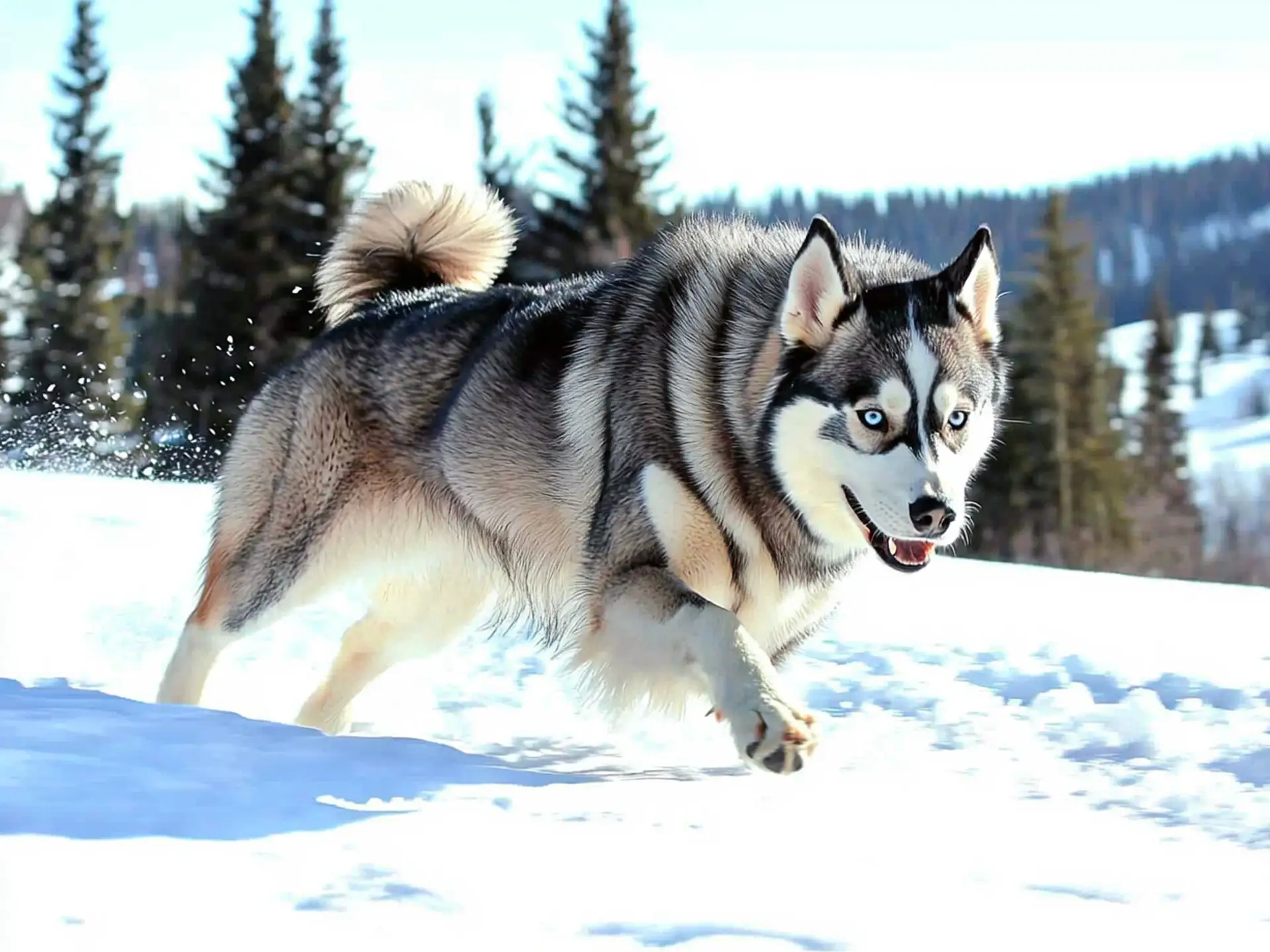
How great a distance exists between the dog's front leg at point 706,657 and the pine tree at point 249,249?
23.5m

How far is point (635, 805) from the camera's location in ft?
11.1

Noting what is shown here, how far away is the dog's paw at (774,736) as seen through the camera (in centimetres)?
334

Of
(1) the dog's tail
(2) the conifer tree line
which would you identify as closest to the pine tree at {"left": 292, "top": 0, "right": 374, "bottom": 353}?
(2) the conifer tree line

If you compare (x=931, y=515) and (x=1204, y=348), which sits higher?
(x=1204, y=348)

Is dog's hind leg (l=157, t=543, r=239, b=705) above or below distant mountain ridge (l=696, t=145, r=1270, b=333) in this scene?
below

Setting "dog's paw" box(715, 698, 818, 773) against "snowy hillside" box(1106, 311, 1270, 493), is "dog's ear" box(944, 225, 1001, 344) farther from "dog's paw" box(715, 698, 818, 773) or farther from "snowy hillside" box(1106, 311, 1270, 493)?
"snowy hillside" box(1106, 311, 1270, 493)

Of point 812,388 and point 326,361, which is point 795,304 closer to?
point 812,388

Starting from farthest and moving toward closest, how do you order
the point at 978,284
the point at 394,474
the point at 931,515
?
the point at 394,474 → the point at 978,284 → the point at 931,515

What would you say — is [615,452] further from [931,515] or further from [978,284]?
[978,284]

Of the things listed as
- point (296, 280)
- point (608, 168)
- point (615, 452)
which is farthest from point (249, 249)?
point (615, 452)

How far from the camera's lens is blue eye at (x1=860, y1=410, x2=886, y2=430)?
12.2 ft

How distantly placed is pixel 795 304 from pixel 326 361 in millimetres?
1989

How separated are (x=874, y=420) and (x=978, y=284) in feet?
2.30

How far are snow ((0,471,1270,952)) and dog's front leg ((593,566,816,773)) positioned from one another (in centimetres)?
19
